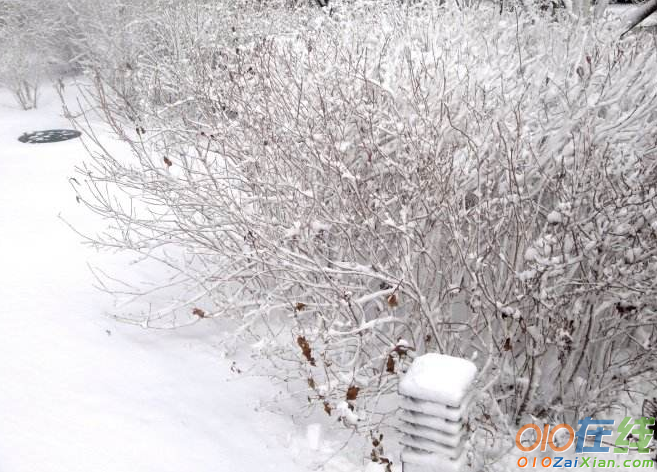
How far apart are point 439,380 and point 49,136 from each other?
10.1 meters

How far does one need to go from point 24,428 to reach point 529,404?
130 inches

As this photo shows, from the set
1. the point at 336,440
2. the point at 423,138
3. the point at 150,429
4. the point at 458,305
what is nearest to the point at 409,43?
the point at 423,138

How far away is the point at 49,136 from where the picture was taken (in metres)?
10.9

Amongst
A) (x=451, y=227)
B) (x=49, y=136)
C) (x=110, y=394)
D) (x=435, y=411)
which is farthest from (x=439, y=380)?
(x=49, y=136)

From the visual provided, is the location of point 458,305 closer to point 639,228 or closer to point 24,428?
point 639,228

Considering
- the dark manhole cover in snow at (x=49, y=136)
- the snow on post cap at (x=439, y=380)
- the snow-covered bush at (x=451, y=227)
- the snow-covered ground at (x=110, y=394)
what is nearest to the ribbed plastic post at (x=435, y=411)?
the snow on post cap at (x=439, y=380)

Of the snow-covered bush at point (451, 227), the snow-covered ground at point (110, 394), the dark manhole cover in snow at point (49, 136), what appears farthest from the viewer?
the dark manhole cover in snow at point (49, 136)

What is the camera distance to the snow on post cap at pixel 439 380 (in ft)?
9.60

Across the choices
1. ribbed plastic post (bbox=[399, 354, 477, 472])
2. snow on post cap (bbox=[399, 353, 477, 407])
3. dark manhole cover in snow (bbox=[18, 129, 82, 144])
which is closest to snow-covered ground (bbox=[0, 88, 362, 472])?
ribbed plastic post (bbox=[399, 354, 477, 472])

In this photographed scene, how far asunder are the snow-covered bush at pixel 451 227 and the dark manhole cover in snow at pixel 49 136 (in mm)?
6101

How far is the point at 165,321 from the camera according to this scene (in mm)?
5199

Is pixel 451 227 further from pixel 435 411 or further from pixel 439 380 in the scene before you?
pixel 435 411

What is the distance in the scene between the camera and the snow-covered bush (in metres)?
3.60

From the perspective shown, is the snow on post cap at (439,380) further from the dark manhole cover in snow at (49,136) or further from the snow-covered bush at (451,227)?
the dark manhole cover in snow at (49,136)
